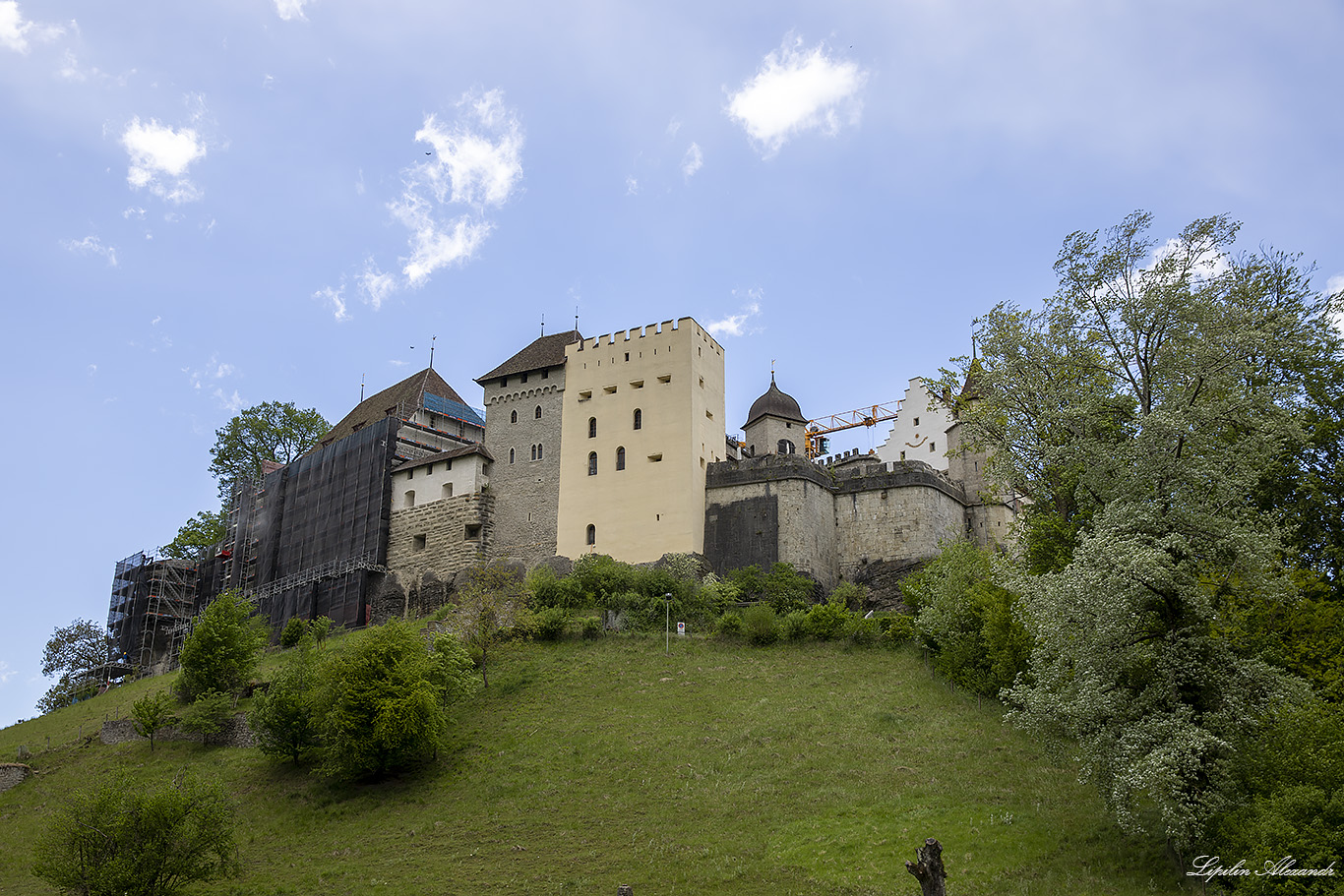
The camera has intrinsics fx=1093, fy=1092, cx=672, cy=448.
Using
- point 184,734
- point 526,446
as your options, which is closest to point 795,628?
point 526,446

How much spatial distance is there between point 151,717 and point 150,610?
1217 inches

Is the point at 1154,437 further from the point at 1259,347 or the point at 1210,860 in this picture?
the point at 1210,860

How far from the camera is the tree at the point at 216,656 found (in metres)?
38.4

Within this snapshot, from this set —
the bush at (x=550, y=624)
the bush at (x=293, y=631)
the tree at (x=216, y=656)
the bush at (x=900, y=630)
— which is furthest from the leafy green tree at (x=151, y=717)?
the bush at (x=900, y=630)

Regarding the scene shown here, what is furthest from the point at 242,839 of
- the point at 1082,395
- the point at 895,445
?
the point at 895,445

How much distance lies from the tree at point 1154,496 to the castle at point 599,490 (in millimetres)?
24181

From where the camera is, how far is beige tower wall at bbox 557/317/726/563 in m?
48.2

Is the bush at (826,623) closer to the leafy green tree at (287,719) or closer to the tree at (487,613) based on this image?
the tree at (487,613)

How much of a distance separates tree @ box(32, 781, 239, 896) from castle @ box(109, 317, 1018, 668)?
25.5 meters

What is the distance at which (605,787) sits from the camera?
89.0 feet

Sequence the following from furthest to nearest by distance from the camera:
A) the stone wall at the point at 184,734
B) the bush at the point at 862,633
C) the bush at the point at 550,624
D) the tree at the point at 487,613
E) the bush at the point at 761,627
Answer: the bush at the point at 550,624
the bush at the point at 761,627
the bush at the point at 862,633
the tree at the point at 487,613
the stone wall at the point at 184,734

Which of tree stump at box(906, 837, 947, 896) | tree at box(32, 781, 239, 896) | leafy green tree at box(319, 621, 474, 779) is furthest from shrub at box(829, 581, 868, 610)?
tree stump at box(906, 837, 947, 896)

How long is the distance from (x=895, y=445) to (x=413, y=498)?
25962 mm

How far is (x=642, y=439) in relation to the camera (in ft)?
163
